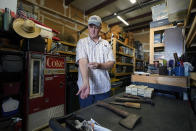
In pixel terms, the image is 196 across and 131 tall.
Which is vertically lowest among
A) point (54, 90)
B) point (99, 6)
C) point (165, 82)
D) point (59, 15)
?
point (54, 90)

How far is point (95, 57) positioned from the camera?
4.04ft

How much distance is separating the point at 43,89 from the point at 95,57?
3.26 ft

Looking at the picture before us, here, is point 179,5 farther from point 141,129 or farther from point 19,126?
point 19,126

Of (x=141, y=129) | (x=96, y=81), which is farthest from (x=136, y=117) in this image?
(x=96, y=81)

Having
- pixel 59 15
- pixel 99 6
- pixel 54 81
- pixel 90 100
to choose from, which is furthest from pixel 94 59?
pixel 99 6

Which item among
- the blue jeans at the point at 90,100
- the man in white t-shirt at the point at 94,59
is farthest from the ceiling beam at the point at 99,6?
the blue jeans at the point at 90,100

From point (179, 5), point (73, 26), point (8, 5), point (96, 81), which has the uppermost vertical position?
point (73, 26)

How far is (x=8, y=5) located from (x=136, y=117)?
2.11m

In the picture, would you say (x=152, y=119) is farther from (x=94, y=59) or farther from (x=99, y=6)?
(x=99, y=6)

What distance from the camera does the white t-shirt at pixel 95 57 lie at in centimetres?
115

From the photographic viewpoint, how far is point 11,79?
143cm

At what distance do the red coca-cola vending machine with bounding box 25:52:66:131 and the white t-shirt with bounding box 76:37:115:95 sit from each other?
0.70 metres

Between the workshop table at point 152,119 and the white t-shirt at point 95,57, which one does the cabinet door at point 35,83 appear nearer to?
the white t-shirt at point 95,57

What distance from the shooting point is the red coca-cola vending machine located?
1.38 m
